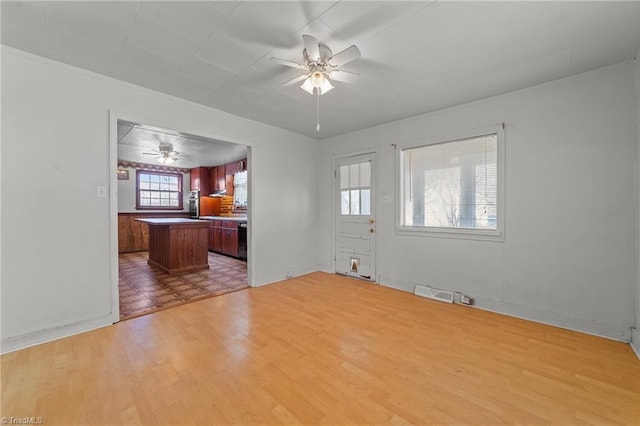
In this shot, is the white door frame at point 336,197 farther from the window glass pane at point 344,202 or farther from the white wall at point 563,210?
the white wall at point 563,210

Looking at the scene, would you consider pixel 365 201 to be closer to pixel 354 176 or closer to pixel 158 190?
pixel 354 176

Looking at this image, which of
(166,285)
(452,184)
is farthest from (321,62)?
(166,285)

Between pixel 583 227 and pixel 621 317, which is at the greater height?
pixel 583 227

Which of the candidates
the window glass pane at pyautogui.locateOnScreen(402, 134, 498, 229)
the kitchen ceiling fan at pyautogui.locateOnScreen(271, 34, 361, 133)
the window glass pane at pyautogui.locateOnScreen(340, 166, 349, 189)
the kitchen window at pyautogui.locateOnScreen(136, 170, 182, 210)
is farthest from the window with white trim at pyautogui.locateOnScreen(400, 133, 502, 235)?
the kitchen window at pyautogui.locateOnScreen(136, 170, 182, 210)

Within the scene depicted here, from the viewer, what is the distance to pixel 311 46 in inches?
75.9

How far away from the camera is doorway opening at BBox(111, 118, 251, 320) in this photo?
369 centimetres

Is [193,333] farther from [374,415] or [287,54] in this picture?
[287,54]

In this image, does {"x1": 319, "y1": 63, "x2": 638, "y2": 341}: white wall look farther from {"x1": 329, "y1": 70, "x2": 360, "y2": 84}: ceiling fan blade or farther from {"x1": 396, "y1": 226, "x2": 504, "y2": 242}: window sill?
{"x1": 329, "y1": 70, "x2": 360, "y2": 84}: ceiling fan blade

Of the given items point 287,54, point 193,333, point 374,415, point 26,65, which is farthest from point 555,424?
point 26,65

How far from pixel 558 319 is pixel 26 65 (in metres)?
5.68

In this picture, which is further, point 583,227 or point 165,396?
point 583,227

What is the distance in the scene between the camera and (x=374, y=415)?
5.08 ft

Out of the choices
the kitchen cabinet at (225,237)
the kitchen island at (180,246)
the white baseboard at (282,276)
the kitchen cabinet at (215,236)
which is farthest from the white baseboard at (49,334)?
the kitchen cabinet at (215,236)

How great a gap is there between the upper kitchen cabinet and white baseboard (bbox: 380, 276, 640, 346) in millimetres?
7351
